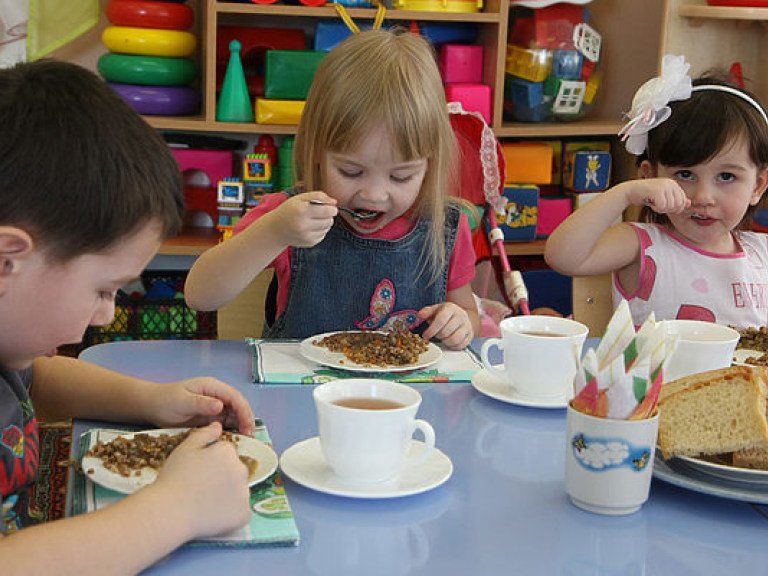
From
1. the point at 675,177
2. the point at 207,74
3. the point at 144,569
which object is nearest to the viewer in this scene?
the point at 144,569

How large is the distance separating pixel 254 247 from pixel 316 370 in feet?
0.73

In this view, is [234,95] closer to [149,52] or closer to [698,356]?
[149,52]

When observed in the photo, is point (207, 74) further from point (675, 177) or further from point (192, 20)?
point (675, 177)

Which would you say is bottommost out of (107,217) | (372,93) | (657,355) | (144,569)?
(144,569)

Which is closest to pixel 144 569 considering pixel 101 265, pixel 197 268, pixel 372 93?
pixel 101 265

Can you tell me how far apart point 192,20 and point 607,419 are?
235 cm

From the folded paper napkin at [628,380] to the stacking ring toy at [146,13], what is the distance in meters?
2.24

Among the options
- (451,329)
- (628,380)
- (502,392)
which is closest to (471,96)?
(451,329)

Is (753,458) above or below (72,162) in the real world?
below

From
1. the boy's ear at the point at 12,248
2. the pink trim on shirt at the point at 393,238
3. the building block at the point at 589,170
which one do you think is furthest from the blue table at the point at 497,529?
the building block at the point at 589,170

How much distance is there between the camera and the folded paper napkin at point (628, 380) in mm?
863

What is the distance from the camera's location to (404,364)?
1271 mm

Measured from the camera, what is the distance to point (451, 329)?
141 centimetres

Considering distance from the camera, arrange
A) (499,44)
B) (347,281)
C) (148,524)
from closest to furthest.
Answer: (148,524), (347,281), (499,44)
